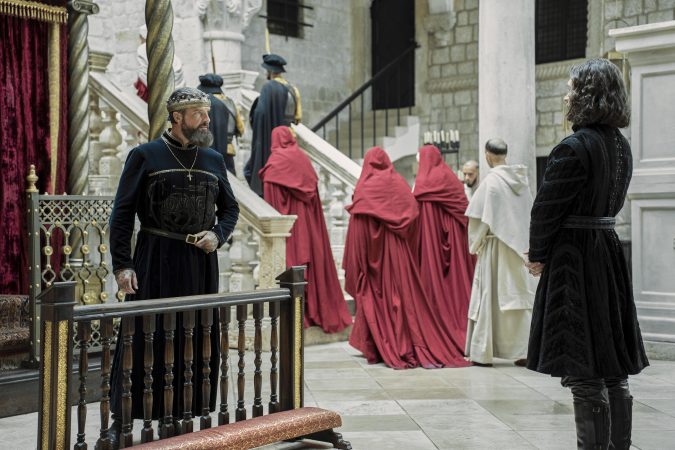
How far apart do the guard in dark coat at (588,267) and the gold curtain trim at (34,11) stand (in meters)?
3.69

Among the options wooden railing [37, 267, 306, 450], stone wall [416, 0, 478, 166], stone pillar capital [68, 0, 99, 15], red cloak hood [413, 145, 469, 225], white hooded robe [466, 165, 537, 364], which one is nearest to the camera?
wooden railing [37, 267, 306, 450]

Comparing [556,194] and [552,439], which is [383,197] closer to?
[552,439]

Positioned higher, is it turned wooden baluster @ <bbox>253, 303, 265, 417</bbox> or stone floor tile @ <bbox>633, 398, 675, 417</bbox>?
turned wooden baluster @ <bbox>253, 303, 265, 417</bbox>

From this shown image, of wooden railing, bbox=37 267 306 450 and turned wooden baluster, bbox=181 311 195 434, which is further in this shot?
turned wooden baluster, bbox=181 311 195 434

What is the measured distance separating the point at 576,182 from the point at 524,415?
6.42ft

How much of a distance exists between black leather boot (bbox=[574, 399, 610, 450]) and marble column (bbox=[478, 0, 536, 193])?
4.32m

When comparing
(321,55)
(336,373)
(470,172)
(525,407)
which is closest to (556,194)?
(525,407)

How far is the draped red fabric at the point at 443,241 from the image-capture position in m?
7.74

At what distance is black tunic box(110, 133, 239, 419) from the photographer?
14.7 ft

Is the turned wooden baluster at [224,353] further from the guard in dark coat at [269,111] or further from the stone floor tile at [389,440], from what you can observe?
the guard in dark coat at [269,111]

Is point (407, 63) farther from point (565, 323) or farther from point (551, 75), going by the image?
point (565, 323)

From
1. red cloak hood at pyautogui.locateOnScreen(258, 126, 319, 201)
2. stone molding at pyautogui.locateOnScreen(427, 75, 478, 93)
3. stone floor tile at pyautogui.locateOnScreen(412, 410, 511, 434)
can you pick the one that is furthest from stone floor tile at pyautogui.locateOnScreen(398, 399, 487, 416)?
stone molding at pyautogui.locateOnScreen(427, 75, 478, 93)

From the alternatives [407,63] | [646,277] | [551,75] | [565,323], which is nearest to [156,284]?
[565,323]

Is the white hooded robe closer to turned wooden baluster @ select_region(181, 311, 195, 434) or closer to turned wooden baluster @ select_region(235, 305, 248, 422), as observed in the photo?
turned wooden baluster @ select_region(235, 305, 248, 422)
